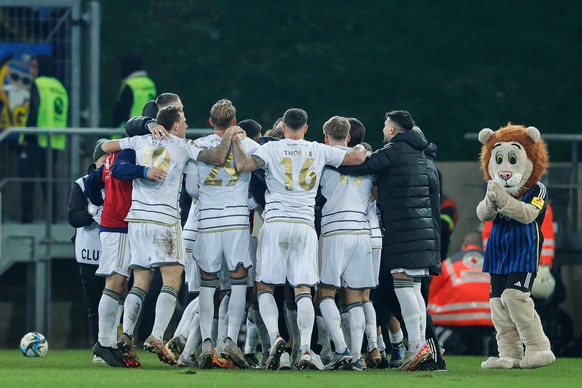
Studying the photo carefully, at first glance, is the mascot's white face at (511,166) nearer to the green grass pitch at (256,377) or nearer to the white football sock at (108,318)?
the green grass pitch at (256,377)

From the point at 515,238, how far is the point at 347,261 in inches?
58.6

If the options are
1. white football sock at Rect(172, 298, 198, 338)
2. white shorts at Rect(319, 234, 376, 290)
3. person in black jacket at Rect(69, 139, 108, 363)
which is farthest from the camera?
person in black jacket at Rect(69, 139, 108, 363)

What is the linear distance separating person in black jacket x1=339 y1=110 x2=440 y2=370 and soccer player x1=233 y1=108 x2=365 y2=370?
381 mm

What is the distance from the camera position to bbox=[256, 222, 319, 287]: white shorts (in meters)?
13.5

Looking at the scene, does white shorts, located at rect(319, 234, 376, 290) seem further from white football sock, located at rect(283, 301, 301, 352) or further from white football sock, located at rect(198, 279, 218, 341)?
white football sock, located at rect(198, 279, 218, 341)

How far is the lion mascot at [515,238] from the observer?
14117mm

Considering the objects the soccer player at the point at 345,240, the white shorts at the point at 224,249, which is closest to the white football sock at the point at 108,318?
the white shorts at the point at 224,249

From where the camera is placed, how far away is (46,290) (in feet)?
60.6

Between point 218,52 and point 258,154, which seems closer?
point 258,154

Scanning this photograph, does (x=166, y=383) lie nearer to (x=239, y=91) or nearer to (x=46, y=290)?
(x=46, y=290)

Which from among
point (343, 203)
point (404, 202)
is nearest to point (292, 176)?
point (343, 203)

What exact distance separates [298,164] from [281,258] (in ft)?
2.51

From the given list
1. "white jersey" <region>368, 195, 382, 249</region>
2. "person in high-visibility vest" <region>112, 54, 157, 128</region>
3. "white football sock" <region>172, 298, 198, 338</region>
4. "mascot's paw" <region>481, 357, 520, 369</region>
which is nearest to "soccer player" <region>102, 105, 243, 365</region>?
"white football sock" <region>172, 298, 198, 338</region>

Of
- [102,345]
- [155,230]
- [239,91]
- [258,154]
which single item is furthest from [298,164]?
[239,91]
